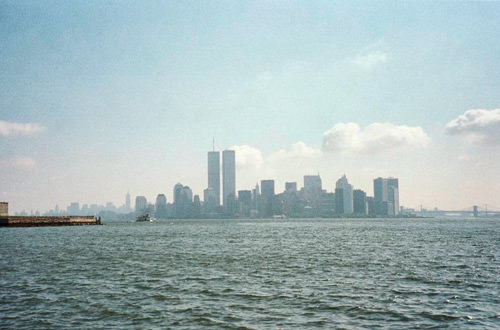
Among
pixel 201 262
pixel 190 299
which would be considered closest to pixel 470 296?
pixel 190 299

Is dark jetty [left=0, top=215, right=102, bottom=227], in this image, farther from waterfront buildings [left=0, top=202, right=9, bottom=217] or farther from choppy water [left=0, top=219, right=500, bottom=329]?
choppy water [left=0, top=219, right=500, bottom=329]

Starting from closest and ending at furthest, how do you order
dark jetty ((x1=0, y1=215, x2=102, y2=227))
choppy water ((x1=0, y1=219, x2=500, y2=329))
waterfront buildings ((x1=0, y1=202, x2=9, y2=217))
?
1. choppy water ((x1=0, y1=219, x2=500, y2=329))
2. dark jetty ((x1=0, y1=215, x2=102, y2=227))
3. waterfront buildings ((x1=0, y1=202, x2=9, y2=217))

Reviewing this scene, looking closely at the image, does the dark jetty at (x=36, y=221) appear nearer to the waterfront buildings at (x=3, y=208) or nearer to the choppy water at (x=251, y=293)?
the waterfront buildings at (x=3, y=208)

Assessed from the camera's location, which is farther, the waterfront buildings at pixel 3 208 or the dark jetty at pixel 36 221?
the waterfront buildings at pixel 3 208

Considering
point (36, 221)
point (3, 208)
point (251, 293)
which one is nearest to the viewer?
point (251, 293)

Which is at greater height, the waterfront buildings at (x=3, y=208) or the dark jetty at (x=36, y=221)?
the waterfront buildings at (x=3, y=208)

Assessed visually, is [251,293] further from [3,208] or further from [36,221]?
[36,221]

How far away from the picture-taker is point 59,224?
7234 inches

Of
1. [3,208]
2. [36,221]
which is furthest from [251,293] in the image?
[36,221]

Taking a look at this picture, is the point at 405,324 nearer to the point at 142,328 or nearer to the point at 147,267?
the point at 142,328

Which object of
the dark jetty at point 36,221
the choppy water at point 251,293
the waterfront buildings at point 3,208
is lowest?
the dark jetty at point 36,221

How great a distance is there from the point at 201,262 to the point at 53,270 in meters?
14.4

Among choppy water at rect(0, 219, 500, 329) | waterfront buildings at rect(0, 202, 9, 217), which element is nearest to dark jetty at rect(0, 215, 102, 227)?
waterfront buildings at rect(0, 202, 9, 217)

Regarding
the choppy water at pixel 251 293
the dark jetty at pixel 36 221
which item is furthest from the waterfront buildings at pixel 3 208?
the choppy water at pixel 251 293
